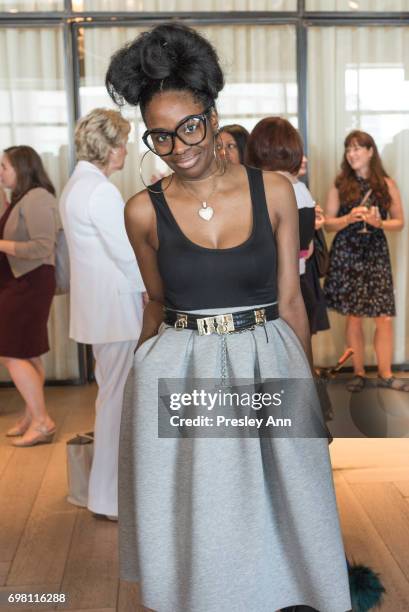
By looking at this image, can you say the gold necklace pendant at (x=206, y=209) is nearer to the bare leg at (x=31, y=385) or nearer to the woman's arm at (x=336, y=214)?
the bare leg at (x=31, y=385)

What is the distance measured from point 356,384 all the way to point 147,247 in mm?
3889

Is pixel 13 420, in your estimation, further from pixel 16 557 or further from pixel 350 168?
pixel 350 168

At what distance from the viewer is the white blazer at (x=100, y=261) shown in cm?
347

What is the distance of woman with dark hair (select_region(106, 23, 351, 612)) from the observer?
204cm

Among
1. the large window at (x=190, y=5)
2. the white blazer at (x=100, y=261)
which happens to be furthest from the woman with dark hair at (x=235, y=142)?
the large window at (x=190, y=5)

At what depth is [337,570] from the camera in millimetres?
2111

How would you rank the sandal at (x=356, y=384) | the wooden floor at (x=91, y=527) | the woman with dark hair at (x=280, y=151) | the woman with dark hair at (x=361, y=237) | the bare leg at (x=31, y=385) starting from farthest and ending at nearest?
the sandal at (x=356, y=384) < the woman with dark hair at (x=361, y=237) < the bare leg at (x=31, y=385) < the woman with dark hair at (x=280, y=151) < the wooden floor at (x=91, y=527)

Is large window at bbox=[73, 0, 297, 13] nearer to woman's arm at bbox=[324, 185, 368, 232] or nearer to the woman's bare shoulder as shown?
woman's arm at bbox=[324, 185, 368, 232]

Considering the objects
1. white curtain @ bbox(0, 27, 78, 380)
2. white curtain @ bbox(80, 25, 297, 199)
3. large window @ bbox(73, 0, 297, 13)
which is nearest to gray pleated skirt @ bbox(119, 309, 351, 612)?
white curtain @ bbox(80, 25, 297, 199)

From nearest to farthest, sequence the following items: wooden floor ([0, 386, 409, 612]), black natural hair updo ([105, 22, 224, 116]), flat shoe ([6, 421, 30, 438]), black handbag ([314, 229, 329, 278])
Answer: black natural hair updo ([105, 22, 224, 116])
wooden floor ([0, 386, 409, 612])
black handbag ([314, 229, 329, 278])
flat shoe ([6, 421, 30, 438])

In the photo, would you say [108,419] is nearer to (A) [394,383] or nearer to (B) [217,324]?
(B) [217,324]

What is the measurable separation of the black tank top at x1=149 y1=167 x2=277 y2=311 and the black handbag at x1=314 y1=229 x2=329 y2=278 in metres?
2.08

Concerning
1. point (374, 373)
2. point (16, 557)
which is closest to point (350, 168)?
point (374, 373)

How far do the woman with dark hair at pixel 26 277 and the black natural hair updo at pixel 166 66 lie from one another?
2.65m
